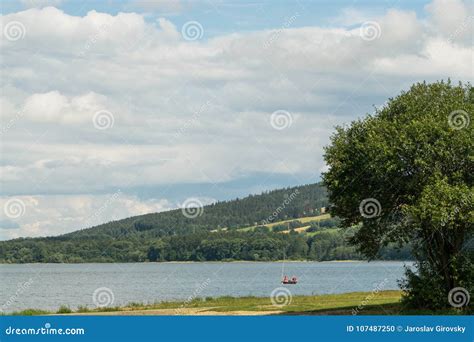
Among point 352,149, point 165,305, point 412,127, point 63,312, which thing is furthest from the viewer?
point 165,305

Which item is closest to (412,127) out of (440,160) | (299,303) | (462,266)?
(440,160)

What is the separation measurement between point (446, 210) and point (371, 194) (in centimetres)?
459

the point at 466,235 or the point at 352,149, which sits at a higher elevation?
the point at 352,149

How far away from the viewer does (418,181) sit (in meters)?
37.3

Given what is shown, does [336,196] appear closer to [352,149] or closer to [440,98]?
[352,149]

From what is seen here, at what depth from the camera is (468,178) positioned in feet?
123

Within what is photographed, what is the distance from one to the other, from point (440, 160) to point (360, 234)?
663 cm

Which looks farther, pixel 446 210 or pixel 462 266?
pixel 462 266

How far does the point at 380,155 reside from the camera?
3684 cm

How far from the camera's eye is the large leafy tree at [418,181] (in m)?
36.1

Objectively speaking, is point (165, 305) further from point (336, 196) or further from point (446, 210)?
point (446, 210)

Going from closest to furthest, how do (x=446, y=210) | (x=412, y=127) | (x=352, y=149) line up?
(x=446, y=210)
(x=412, y=127)
(x=352, y=149)

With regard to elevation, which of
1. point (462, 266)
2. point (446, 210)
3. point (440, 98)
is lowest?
point (462, 266)

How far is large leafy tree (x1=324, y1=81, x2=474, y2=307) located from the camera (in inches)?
1422
